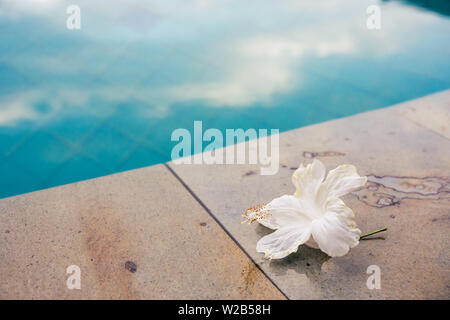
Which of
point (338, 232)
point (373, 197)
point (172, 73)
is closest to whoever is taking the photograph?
point (338, 232)

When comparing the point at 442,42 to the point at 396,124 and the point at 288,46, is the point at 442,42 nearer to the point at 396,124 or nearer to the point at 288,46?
the point at 288,46

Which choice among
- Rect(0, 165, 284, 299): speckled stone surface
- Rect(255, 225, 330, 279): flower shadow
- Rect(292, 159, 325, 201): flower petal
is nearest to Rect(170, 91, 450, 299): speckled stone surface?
Rect(255, 225, 330, 279): flower shadow

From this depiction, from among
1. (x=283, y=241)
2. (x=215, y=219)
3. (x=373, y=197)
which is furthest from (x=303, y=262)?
(x=373, y=197)

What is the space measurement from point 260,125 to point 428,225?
1.56 meters

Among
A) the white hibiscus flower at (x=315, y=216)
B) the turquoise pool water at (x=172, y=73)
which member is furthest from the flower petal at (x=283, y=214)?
the turquoise pool water at (x=172, y=73)

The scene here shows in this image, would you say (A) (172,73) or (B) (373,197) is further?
(A) (172,73)

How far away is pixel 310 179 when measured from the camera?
1.57m

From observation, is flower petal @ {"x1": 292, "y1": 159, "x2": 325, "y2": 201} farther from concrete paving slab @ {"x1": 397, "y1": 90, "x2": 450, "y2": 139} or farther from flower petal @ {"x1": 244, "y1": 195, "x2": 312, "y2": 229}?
concrete paving slab @ {"x1": 397, "y1": 90, "x2": 450, "y2": 139}

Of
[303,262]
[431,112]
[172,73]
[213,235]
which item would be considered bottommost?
[303,262]

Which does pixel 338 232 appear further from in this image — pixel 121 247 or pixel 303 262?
pixel 121 247

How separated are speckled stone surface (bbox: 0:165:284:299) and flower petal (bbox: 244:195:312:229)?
0.17 m

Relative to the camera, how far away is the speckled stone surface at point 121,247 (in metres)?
1.43

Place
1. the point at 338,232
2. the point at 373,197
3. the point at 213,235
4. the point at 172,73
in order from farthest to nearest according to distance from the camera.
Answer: the point at 172,73, the point at 373,197, the point at 213,235, the point at 338,232

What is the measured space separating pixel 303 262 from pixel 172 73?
267 cm
